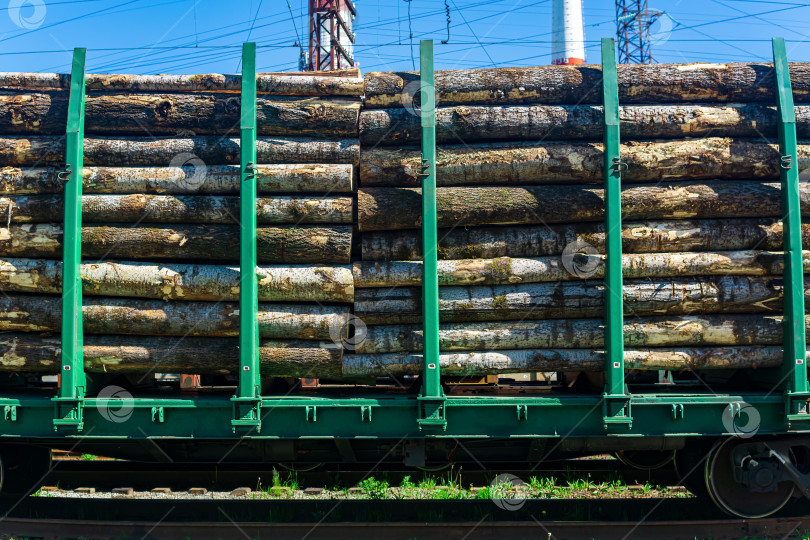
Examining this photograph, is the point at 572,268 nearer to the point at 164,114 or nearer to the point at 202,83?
the point at 202,83

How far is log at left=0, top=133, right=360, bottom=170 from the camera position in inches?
208

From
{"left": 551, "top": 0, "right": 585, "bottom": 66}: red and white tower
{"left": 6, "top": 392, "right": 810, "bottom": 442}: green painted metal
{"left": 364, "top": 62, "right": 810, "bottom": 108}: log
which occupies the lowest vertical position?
{"left": 6, "top": 392, "right": 810, "bottom": 442}: green painted metal

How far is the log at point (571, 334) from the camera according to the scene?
509cm

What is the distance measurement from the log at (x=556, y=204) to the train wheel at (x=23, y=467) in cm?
381

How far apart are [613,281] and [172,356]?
3.84m

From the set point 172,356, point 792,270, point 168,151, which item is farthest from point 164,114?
point 792,270

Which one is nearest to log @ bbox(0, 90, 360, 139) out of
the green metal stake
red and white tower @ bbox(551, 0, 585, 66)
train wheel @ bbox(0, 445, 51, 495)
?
train wheel @ bbox(0, 445, 51, 495)

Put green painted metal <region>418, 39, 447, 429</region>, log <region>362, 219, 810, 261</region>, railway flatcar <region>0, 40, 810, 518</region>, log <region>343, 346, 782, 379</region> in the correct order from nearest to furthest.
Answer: green painted metal <region>418, 39, 447, 429</region> → railway flatcar <region>0, 40, 810, 518</region> → log <region>343, 346, 782, 379</region> → log <region>362, 219, 810, 261</region>

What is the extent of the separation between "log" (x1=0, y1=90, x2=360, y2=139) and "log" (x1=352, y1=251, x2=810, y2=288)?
1.39 m

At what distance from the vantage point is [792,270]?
482 centimetres

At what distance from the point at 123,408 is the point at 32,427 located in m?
0.81

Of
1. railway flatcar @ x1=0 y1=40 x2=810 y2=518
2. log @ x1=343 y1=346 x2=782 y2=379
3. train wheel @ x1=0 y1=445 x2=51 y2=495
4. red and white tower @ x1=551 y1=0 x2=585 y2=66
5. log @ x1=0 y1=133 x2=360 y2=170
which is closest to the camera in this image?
railway flatcar @ x1=0 y1=40 x2=810 y2=518

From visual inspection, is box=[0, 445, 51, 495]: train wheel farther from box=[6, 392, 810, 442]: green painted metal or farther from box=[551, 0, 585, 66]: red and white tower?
box=[551, 0, 585, 66]: red and white tower

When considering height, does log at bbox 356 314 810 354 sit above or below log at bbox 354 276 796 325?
below
